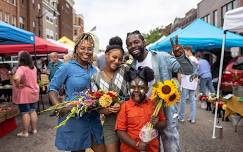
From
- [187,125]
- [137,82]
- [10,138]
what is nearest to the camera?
[137,82]

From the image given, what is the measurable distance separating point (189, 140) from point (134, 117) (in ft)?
13.8

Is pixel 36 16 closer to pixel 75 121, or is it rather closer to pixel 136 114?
pixel 75 121

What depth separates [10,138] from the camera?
817 cm

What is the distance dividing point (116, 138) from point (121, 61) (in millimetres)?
752

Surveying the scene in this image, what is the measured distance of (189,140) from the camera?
746 centimetres

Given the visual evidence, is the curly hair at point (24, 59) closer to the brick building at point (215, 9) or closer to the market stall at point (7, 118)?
the market stall at point (7, 118)

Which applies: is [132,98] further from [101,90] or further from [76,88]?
[76,88]

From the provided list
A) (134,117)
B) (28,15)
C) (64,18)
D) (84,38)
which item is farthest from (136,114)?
(64,18)

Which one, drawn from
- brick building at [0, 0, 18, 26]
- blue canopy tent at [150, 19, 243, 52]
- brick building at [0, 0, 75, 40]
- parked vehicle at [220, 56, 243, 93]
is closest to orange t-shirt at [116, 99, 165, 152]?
blue canopy tent at [150, 19, 243, 52]

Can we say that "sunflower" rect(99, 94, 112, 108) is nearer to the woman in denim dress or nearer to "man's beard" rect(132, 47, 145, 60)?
the woman in denim dress

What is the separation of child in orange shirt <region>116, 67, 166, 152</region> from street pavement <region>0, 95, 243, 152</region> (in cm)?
335

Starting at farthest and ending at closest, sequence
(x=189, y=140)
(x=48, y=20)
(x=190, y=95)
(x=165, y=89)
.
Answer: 1. (x=48, y=20)
2. (x=190, y=95)
3. (x=189, y=140)
4. (x=165, y=89)

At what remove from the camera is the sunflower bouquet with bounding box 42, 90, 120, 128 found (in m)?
3.50

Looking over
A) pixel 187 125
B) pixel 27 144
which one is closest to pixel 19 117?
pixel 27 144
